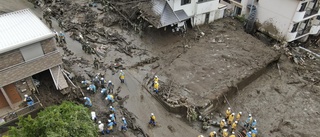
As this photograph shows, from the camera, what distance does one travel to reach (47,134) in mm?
10789

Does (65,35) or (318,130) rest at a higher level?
(65,35)

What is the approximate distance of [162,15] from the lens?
2570cm

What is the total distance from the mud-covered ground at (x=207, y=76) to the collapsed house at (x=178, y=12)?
1.37m

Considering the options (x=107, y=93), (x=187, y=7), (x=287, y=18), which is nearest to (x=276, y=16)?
(x=287, y=18)

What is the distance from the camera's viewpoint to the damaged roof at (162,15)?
2535 cm

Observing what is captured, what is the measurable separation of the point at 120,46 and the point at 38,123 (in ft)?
50.7

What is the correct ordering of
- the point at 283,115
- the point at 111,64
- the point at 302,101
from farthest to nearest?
the point at 111,64, the point at 302,101, the point at 283,115

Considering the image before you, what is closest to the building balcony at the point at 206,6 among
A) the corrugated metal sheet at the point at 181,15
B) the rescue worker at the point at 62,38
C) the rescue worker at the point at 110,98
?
the corrugated metal sheet at the point at 181,15

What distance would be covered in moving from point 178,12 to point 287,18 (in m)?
11.8

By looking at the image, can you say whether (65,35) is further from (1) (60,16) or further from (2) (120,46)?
(2) (120,46)

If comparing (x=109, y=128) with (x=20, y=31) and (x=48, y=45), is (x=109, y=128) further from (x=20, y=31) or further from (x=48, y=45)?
(x=20, y=31)

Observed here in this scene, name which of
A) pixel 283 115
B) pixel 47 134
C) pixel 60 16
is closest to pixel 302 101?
pixel 283 115

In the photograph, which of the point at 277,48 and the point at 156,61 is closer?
the point at 156,61

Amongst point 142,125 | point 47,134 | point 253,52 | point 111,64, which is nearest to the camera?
point 47,134
